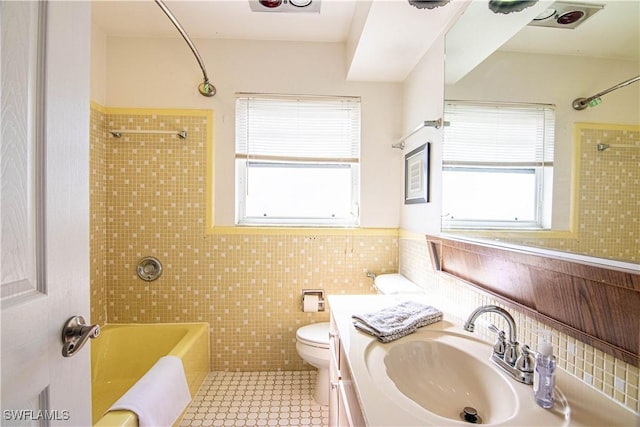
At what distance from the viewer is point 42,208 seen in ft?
1.86

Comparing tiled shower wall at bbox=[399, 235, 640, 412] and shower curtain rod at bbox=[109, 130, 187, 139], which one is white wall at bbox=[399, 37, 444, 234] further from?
shower curtain rod at bbox=[109, 130, 187, 139]

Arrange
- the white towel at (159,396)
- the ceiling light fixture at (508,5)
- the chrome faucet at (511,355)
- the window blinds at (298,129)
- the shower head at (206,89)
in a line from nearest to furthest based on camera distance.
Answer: the chrome faucet at (511,355) → the ceiling light fixture at (508,5) → the white towel at (159,396) → the shower head at (206,89) → the window blinds at (298,129)

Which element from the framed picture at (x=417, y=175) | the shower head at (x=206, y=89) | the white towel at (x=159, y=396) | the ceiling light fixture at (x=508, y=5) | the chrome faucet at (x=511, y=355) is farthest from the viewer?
the shower head at (x=206, y=89)

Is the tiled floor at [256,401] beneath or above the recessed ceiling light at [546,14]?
beneath

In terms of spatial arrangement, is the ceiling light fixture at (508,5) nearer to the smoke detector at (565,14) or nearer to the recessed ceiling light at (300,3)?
the smoke detector at (565,14)

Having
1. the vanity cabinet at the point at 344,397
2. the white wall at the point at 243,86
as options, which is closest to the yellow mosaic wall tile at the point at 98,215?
the white wall at the point at 243,86

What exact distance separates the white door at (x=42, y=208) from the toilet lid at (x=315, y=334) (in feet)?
3.92

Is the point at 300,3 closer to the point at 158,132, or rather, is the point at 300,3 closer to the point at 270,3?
the point at 270,3

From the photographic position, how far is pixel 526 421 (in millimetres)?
612

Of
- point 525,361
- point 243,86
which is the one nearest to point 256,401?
point 525,361

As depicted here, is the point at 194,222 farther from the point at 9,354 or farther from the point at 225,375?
the point at 9,354

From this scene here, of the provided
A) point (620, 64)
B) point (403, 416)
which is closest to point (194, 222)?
point (403, 416)

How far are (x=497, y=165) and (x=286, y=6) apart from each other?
5.09 feet

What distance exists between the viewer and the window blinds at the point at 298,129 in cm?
207
